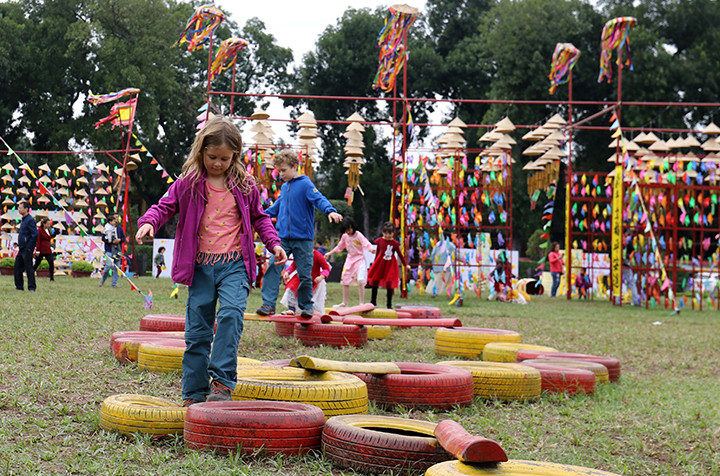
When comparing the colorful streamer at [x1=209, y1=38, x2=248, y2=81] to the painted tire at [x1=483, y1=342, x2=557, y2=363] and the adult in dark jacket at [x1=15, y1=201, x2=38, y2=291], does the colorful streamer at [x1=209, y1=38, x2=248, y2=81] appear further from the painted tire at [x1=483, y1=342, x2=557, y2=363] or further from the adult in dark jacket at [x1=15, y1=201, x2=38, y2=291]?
the painted tire at [x1=483, y1=342, x2=557, y2=363]

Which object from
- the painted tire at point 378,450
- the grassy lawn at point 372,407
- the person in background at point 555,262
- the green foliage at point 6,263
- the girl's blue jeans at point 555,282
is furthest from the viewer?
the green foliage at point 6,263

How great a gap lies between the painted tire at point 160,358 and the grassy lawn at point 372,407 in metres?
0.10

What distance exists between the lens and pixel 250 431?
3523 mm

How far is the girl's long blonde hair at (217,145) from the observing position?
430 cm

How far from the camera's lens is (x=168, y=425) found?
3854 millimetres

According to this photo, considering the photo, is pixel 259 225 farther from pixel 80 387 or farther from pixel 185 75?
pixel 185 75

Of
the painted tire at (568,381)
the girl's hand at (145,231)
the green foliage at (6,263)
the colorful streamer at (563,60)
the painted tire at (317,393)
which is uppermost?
the colorful streamer at (563,60)

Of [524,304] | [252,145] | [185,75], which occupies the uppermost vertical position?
[185,75]

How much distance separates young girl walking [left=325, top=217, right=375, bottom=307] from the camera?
41.7 feet

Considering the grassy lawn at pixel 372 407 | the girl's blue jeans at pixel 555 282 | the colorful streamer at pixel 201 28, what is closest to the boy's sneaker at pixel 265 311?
the grassy lawn at pixel 372 407

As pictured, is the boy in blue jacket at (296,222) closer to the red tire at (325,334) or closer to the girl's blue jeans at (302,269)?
the girl's blue jeans at (302,269)

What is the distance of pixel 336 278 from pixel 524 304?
12.1 m

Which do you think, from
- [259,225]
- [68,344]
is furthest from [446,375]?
[68,344]

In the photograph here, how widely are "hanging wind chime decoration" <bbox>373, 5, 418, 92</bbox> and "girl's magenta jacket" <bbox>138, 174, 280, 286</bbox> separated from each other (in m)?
12.6
